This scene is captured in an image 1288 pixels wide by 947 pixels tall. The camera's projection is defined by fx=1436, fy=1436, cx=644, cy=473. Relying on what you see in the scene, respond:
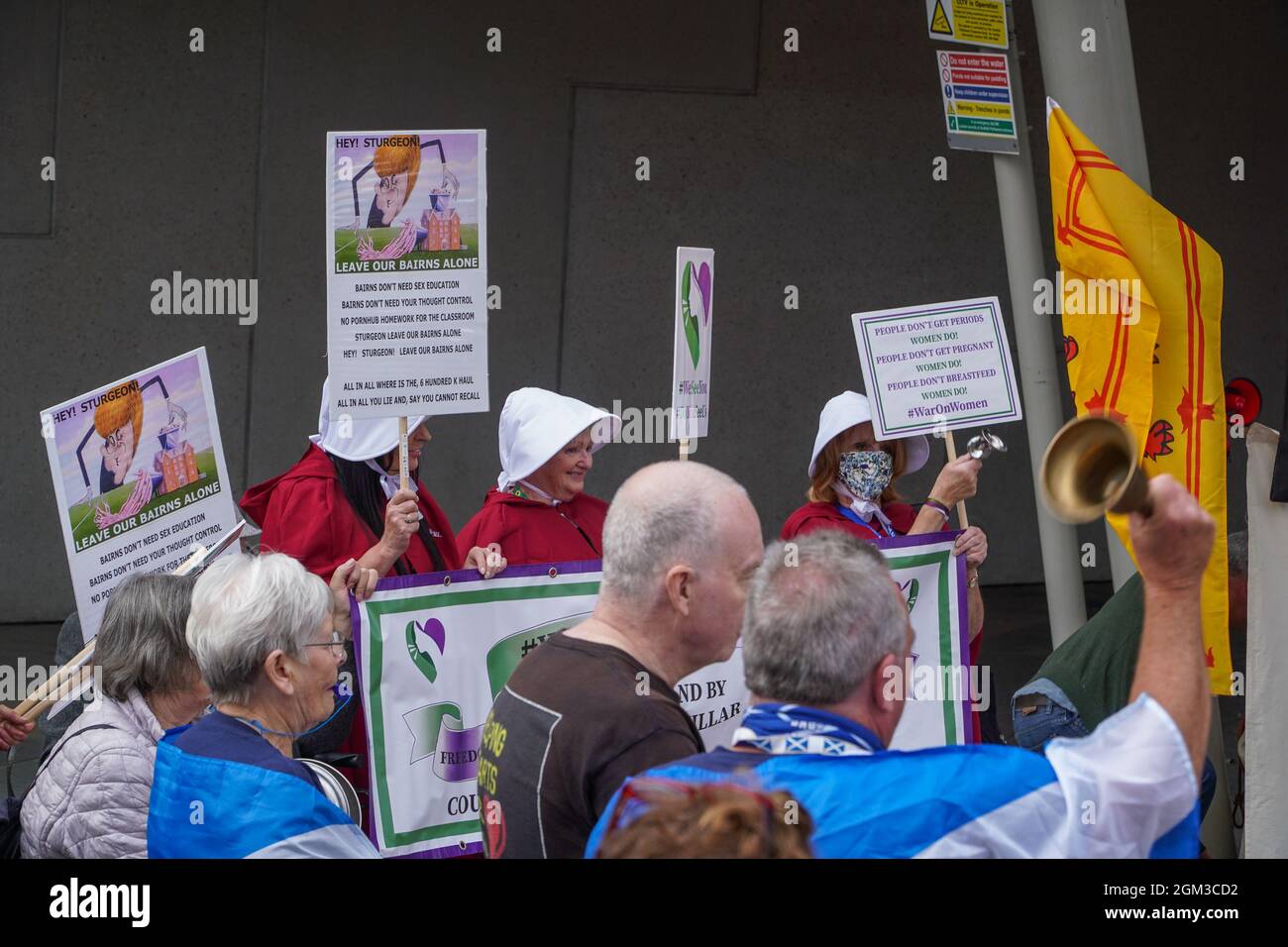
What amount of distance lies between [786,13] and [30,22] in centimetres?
528

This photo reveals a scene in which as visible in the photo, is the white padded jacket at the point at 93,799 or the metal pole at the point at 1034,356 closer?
the white padded jacket at the point at 93,799

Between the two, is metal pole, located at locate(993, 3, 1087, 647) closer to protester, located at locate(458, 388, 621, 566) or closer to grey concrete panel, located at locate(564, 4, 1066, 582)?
protester, located at locate(458, 388, 621, 566)

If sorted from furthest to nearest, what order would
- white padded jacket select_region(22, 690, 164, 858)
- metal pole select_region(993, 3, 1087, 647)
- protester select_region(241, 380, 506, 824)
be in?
metal pole select_region(993, 3, 1087, 647)
protester select_region(241, 380, 506, 824)
white padded jacket select_region(22, 690, 164, 858)

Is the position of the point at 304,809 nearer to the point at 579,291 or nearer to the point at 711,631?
the point at 711,631

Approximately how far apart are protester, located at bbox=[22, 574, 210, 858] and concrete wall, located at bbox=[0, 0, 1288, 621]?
6.84 metres

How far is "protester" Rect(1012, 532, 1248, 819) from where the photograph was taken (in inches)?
147

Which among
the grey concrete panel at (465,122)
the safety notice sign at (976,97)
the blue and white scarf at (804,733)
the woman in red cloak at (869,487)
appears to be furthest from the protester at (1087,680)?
the grey concrete panel at (465,122)

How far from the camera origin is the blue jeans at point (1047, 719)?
3742 millimetres

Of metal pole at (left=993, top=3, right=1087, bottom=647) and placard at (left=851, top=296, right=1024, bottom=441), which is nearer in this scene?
placard at (left=851, top=296, right=1024, bottom=441)

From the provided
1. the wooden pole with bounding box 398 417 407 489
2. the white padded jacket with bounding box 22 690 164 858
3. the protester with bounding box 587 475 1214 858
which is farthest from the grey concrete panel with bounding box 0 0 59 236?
the protester with bounding box 587 475 1214 858

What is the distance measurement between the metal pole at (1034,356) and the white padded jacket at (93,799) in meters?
4.28

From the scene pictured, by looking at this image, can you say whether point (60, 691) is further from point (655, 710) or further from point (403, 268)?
point (655, 710)

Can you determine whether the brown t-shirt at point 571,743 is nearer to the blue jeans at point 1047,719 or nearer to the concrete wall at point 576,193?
the blue jeans at point 1047,719

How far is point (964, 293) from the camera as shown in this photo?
441 inches
